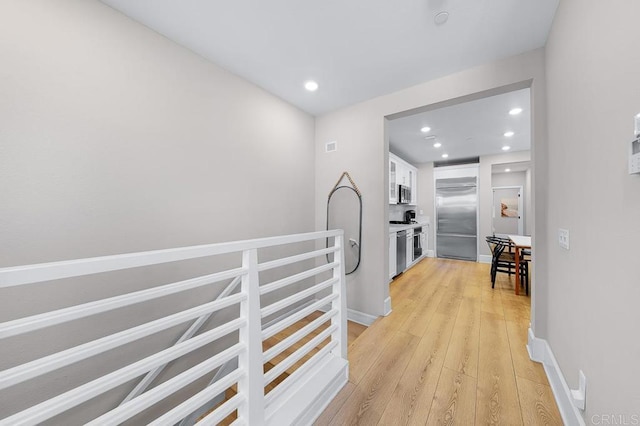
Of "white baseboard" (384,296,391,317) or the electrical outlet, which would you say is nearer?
the electrical outlet

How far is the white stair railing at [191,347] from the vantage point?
66cm

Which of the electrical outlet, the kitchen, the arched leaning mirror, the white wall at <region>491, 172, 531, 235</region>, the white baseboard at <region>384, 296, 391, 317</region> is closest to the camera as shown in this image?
the electrical outlet

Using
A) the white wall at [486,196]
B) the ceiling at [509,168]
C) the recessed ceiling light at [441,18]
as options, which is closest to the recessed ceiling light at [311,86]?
the recessed ceiling light at [441,18]

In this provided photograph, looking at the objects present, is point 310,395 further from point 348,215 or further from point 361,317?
point 348,215

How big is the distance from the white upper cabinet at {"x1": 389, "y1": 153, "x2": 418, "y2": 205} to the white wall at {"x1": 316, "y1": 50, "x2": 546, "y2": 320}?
185 centimetres

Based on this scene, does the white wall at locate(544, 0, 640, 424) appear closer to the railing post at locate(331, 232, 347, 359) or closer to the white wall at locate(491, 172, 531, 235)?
the railing post at locate(331, 232, 347, 359)

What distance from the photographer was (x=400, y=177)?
5.11 meters

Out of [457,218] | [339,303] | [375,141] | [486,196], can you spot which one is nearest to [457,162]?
[486,196]

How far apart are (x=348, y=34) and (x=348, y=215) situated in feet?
6.22

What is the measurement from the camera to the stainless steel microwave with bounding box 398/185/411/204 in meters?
4.99

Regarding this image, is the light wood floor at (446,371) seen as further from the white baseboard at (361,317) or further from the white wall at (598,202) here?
the white wall at (598,202)

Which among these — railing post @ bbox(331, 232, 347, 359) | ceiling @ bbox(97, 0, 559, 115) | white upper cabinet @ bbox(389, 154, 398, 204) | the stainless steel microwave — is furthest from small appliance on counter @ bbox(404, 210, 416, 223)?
railing post @ bbox(331, 232, 347, 359)

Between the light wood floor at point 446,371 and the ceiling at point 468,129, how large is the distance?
240cm

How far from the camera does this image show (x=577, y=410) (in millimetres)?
1229
